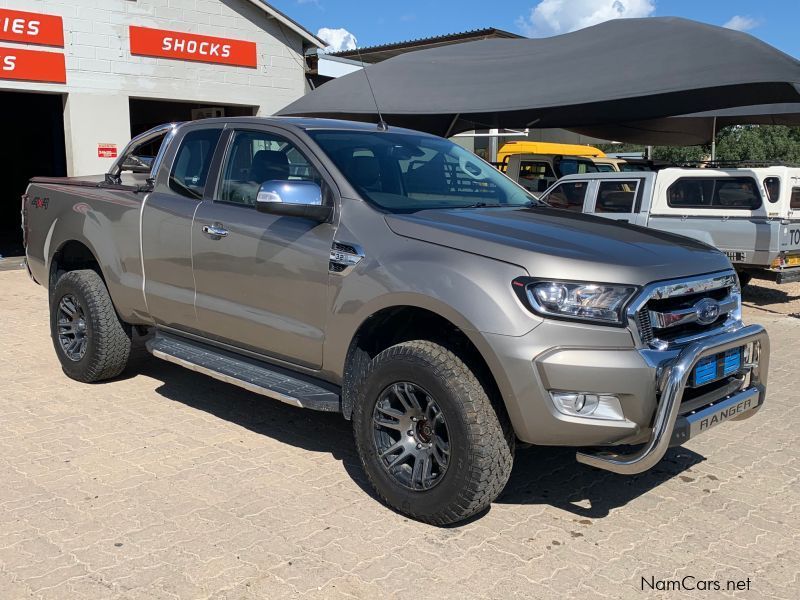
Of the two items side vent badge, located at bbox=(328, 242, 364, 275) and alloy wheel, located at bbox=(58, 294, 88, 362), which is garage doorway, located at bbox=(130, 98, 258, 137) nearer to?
alloy wheel, located at bbox=(58, 294, 88, 362)

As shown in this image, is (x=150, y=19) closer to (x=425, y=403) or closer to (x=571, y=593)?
(x=425, y=403)

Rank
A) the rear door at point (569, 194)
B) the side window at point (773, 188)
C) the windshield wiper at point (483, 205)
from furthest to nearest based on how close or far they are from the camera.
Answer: the rear door at point (569, 194) → the side window at point (773, 188) → the windshield wiper at point (483, 205)

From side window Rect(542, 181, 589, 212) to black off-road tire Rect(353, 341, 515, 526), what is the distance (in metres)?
7.75

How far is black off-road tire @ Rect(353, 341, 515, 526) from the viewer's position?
3.26 metres

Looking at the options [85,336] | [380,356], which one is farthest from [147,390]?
[380,356]

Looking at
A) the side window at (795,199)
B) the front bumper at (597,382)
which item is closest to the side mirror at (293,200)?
the front bumper at (597,382)

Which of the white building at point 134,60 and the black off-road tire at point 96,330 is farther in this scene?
the white building at point 134,60

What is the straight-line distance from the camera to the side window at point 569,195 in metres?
10.8

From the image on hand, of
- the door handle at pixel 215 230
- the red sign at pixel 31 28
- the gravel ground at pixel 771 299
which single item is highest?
the red sign at pixel 31 28

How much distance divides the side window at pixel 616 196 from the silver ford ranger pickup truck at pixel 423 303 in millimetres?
6011

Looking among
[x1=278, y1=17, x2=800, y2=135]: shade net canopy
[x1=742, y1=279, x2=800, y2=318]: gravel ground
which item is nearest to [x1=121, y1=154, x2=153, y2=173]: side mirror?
[x1=278, y1=17, x2=800, y2=135]: shade net canopy

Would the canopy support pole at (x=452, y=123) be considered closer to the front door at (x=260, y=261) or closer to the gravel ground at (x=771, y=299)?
the gravel ground at (x=771, y=299)

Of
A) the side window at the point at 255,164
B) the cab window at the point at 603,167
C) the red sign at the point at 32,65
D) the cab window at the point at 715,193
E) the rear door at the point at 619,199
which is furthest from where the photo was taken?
the cab window at the point at 603,167

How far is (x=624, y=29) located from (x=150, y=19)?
316 inches
